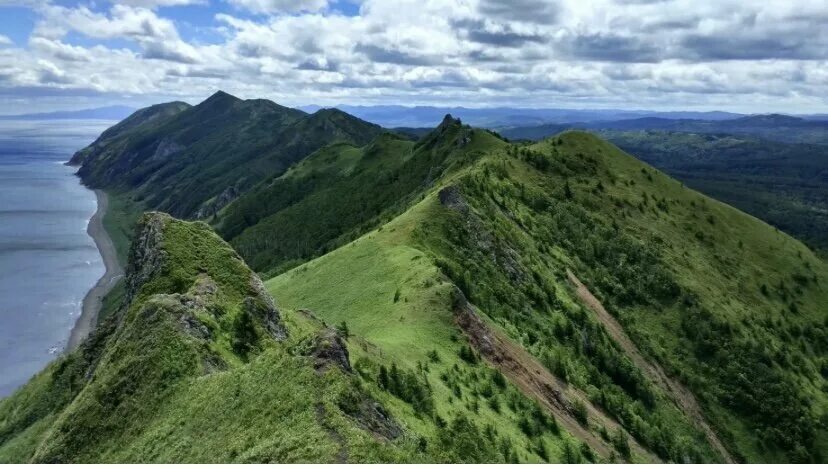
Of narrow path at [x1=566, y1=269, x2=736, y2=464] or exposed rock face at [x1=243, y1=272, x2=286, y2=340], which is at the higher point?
exposed rock face at [x1=243, y1=272, x2=286, y2=340]

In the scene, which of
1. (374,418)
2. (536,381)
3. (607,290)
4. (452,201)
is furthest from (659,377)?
(374,418)

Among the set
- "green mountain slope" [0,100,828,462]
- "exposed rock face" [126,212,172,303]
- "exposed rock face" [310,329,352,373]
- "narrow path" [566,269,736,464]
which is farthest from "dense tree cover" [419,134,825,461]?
"exposed rock face" [310,329,352,373]

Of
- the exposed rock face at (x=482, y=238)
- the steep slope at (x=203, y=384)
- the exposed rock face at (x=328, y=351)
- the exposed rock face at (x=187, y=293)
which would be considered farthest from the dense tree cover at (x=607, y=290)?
the exposed rock face at (x=328, y=351)

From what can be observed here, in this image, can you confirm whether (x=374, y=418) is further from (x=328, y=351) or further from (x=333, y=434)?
(x=328, y=351)

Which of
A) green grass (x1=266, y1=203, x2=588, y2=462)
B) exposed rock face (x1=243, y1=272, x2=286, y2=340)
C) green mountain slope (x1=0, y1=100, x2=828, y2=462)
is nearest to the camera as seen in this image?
green mountain slope (x1=0, y1=100, x2=828, y2=462)

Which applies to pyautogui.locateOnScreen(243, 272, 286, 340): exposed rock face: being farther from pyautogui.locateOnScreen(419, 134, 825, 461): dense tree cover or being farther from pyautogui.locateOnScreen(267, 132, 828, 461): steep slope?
pyautogui.locateOnScreen(419, 134, 825, 461): dense tree cover

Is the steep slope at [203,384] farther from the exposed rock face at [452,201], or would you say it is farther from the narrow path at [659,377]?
the narrow path at [659,377]
